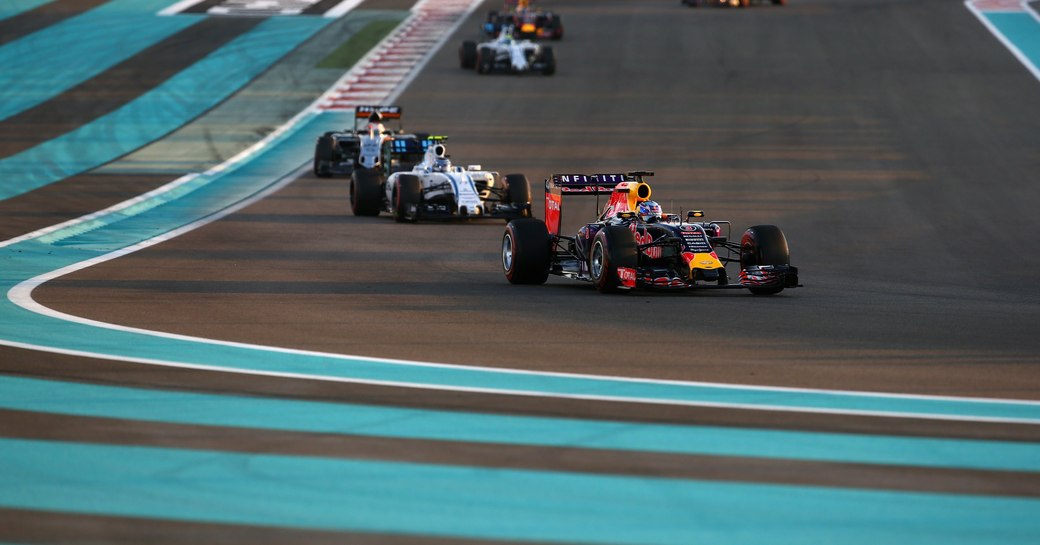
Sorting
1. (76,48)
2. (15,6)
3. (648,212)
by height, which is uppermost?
(15,6)

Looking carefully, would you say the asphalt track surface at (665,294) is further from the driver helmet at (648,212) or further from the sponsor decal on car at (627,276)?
the driver helmet at (648,212)

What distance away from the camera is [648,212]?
18078 mm

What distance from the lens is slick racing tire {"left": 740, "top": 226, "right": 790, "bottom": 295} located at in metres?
17.2

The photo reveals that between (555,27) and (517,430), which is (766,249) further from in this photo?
(555,27)

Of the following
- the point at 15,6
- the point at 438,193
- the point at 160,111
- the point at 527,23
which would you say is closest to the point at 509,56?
the point at 527,23

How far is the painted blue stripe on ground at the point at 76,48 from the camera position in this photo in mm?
43625

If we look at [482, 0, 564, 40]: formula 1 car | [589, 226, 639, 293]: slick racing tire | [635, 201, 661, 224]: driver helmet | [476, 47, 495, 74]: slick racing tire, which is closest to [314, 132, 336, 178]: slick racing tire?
[476, 47, 495, 74]: slick racing tire

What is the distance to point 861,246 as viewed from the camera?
76.3ft

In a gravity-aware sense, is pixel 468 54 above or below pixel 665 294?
above

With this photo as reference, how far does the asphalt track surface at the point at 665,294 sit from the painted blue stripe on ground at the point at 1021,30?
143cm

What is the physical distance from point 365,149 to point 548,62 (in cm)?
1610

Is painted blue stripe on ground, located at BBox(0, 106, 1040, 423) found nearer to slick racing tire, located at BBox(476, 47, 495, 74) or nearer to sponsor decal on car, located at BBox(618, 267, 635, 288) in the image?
sponsor decal on car, located at BBox(618, 267, 635, 288)

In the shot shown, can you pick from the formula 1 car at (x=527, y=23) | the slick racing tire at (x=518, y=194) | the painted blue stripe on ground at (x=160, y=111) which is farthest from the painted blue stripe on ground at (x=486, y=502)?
the formula 1 car at (x=527, y=23)

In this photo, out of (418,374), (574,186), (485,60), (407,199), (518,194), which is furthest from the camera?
(485,60)
